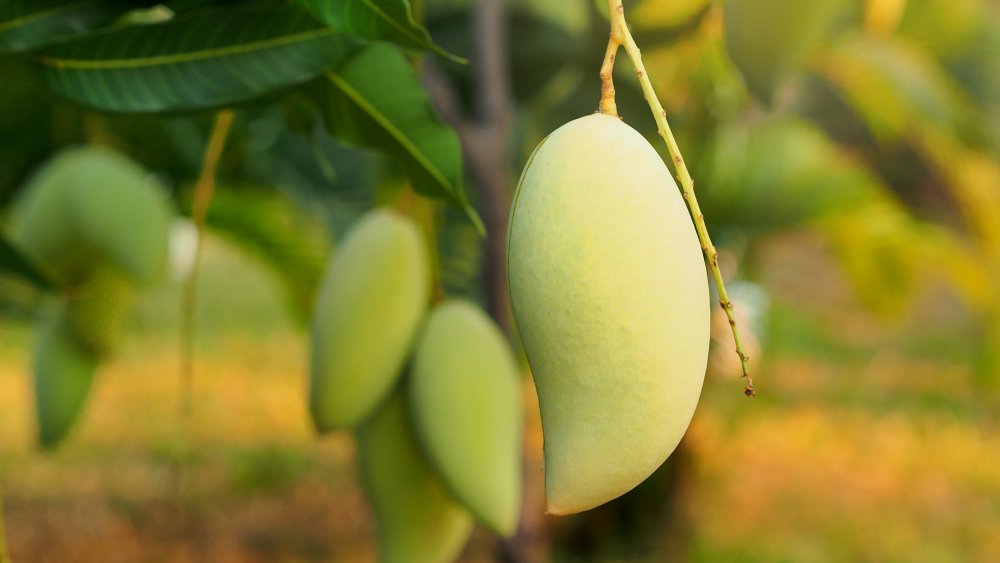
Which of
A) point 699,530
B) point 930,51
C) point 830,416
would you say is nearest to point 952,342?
point 830,416

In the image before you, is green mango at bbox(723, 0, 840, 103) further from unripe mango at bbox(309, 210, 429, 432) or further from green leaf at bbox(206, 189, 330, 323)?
green leaf at bbox(206, 189, 330, 323)

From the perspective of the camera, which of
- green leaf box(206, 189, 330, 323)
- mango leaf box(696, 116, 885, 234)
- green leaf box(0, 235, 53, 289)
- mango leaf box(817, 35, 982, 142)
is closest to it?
green leaf box(0, 235, 53, 289)

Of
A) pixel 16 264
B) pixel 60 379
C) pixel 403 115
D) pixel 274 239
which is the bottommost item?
pixel 274 239

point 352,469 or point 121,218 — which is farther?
point 352,469

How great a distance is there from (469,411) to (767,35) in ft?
0.75

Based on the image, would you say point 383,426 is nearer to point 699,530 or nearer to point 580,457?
point 580,457

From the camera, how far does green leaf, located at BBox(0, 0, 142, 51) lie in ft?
1.30

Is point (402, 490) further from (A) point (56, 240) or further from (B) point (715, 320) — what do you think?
(B) point (715, 320)

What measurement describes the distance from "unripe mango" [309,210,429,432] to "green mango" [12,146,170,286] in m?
0.12

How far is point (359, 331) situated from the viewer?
0.49 m

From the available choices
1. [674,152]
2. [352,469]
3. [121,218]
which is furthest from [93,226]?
[352,469]

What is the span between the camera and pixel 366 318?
1.63ft

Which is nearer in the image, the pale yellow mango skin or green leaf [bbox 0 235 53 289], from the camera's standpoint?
the pale yellow mango skin

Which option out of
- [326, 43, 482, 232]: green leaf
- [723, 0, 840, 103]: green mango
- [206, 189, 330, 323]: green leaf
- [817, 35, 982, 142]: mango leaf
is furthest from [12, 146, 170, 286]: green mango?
[817, 35, 982, 142]: mango leaf
